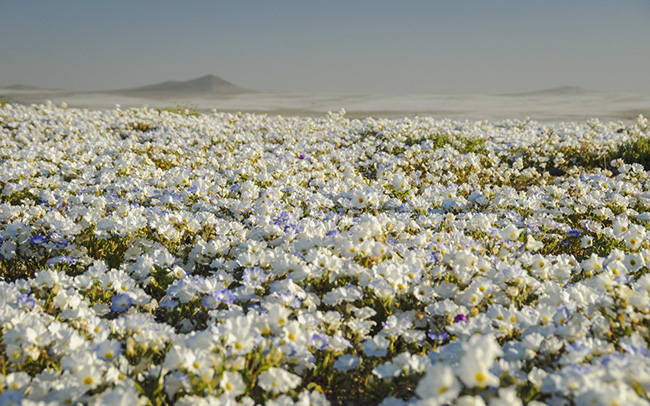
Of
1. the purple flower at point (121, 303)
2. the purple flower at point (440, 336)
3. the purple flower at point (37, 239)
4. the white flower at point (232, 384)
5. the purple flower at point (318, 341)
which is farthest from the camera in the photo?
the purple flower at point (37, 239)

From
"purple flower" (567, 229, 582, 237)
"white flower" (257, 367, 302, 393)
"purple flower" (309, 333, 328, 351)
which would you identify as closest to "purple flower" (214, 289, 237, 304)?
"purple flower" (309, 333, 328, 351)

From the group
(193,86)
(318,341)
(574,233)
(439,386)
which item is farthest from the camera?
(193,86)

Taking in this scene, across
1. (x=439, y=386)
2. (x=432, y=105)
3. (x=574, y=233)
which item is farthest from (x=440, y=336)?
(x=432, y=105)

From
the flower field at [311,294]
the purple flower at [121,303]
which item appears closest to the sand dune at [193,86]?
the flower field at [311,294]

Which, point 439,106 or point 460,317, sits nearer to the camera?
point 460,317

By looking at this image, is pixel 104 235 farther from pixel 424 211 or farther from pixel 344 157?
pixel 344 157

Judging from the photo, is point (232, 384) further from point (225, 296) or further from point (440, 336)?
point (440, 336)

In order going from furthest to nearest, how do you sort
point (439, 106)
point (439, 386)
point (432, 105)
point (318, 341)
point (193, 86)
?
point (193, 86) < point (432, 105) < point (439, 106) < point (318, 341) < point (439, 386)

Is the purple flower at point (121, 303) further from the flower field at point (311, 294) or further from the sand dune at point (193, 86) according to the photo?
the sand dune at point (193, 86)
